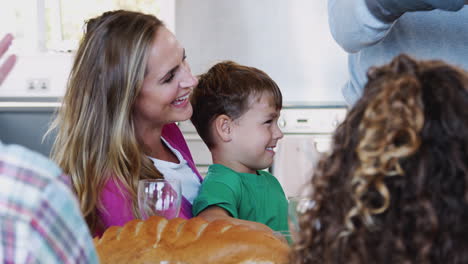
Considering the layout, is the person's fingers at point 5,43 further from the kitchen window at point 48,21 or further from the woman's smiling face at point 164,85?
the kitchen window at point 48,21

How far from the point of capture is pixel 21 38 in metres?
3.83

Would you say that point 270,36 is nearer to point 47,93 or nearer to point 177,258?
point 47,93

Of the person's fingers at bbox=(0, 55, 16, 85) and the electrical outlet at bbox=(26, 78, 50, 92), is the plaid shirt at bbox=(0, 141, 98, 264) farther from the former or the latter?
the electrical outlet at bbox=(26, 78, 50, 92)

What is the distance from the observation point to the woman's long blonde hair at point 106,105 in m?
1.35

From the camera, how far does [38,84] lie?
3676 mm

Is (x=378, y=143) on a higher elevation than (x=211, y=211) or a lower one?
higher

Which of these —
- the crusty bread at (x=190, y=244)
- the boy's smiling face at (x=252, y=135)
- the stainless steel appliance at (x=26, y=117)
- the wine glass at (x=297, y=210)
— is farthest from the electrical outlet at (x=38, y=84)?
the wine glass at (x=297, y=210)

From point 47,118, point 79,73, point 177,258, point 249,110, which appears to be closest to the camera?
point 177,258

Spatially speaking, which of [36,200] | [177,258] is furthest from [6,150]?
[177,258]

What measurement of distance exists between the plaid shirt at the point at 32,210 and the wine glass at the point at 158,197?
0.57m

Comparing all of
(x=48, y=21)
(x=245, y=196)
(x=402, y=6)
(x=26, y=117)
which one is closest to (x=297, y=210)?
(x=402, y=6)

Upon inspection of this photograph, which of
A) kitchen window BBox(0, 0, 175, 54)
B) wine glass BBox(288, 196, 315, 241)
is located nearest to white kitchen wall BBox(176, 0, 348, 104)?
kitchen window BBox(0, 0, 175, 54)

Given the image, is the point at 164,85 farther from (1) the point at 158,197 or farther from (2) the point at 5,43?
(2) the point at 5,43

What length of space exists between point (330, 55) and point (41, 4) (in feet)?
6.47
